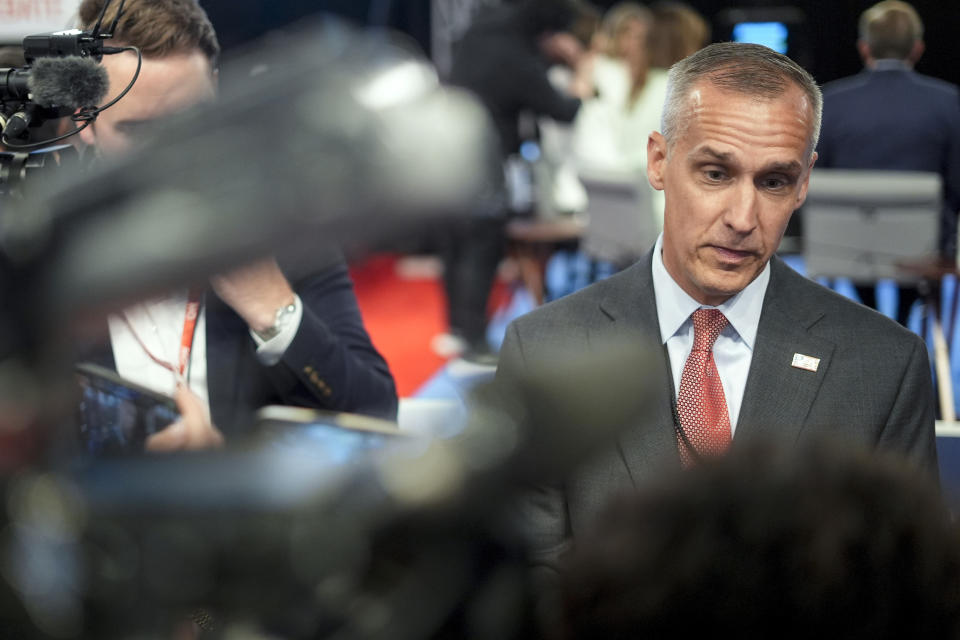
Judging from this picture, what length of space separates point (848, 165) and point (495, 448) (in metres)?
5.05

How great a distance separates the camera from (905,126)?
194 inches

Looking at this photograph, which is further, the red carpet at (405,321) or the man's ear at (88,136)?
the red carpet at (405,321)

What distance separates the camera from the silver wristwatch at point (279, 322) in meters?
1.54

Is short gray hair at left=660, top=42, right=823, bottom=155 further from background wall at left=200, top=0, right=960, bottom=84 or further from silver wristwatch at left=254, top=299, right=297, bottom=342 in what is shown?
background wall at left=200, top=0, right=960, bottom=84

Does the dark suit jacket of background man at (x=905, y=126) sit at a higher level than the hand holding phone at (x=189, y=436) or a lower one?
lower

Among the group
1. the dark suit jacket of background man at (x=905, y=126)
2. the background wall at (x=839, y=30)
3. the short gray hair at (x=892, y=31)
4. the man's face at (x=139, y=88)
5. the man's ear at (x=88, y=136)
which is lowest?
the background wall at (x=839, y=30)

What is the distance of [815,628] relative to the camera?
0.47 meters

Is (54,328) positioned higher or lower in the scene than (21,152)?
higher

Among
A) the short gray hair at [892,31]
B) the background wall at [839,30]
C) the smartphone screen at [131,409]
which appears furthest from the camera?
the background wall at [839,30]

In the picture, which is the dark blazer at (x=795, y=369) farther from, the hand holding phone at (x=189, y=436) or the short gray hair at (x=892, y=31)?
the short gray hair at (x=892, y=31)

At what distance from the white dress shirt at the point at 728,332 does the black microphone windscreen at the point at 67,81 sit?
89 cm

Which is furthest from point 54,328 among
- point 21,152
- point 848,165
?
point 848,165

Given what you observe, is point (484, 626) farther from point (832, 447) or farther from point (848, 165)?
point (848, 165)

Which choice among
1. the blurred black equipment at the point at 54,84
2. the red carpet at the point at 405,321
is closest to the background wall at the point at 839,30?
the red carpet at the point at 405,321
